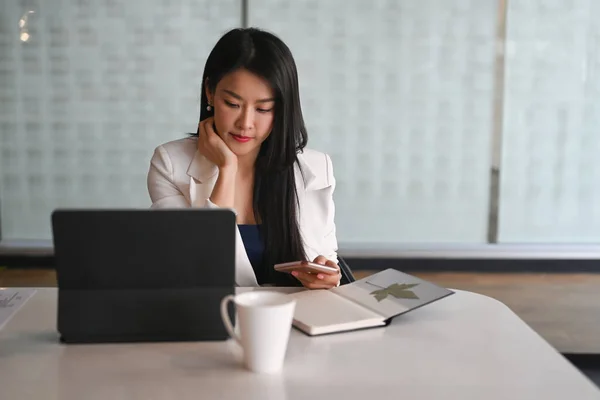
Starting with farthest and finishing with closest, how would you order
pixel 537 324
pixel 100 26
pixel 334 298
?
1. pixel 100 26
2. pixel 537 324
3. pixel 334 298

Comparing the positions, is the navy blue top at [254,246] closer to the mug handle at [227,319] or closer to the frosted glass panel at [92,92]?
the mug handle at [227,319]

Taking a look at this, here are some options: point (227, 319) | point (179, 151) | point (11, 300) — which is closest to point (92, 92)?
point (179, 151)

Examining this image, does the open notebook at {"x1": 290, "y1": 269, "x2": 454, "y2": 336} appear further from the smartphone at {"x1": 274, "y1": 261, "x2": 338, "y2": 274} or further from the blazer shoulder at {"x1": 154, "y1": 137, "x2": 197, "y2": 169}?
the blazer shoulder at {"x1": 154, "y1": 137, "x2": 197, "y2": 169}

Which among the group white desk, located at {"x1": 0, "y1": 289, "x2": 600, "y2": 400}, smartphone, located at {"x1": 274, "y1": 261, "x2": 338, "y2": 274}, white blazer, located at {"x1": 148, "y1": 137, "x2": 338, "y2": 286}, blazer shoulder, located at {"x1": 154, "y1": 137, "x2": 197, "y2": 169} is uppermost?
blazer shoulder, located at {"x1": 154, "y1": 137, "x2": 197, "y2": 169}

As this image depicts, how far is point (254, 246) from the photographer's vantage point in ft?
5.95

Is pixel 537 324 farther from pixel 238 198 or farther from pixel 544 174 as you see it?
pixel 238 198

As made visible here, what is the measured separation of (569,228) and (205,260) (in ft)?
9.80

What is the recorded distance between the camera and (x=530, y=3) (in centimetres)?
345

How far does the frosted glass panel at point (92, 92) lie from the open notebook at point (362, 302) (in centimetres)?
232

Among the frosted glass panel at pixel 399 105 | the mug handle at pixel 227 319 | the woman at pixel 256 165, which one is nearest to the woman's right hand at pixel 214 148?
the woman at pixel 256 165

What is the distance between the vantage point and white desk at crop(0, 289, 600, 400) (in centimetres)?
91

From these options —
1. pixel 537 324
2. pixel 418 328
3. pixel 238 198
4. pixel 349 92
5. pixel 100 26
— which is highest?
pixel 100 26

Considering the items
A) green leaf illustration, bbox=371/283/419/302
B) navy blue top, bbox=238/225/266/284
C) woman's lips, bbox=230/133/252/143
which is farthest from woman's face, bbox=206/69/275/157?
green leaf illustration, bbox=371/283/419/302

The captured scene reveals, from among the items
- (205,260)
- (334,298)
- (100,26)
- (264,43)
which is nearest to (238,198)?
(264,43)
